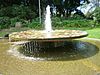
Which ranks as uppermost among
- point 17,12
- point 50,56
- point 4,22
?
point 17,12

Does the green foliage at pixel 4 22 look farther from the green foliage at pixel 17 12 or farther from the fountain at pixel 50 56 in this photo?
the fountain at pixel 50 56

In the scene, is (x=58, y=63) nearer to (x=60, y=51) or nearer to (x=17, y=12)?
(x=60, y=51)

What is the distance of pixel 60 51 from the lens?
9.63 meters

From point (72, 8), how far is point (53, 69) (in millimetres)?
28110

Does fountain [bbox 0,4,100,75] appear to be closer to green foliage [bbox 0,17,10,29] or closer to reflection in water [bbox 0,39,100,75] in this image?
reflection in water [bbox 0,39,100,75]

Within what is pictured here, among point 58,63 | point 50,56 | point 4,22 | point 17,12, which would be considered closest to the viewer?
point 58,63

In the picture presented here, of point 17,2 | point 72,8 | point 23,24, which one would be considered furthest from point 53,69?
point 72,8

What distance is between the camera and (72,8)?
34.7 metres

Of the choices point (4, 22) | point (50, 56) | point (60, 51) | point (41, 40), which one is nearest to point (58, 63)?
point (50, 56)

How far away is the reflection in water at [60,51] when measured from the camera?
8.73 meters

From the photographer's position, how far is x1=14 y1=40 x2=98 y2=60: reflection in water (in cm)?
873

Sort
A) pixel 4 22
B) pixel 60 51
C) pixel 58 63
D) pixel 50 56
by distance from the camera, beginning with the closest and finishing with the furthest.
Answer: pixel 58 63 → pixel 50 56 → pixel 60 51 → pixel 4 22

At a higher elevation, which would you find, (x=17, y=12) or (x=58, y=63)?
(x=17, y=12)

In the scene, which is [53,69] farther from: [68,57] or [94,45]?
[94,45]
